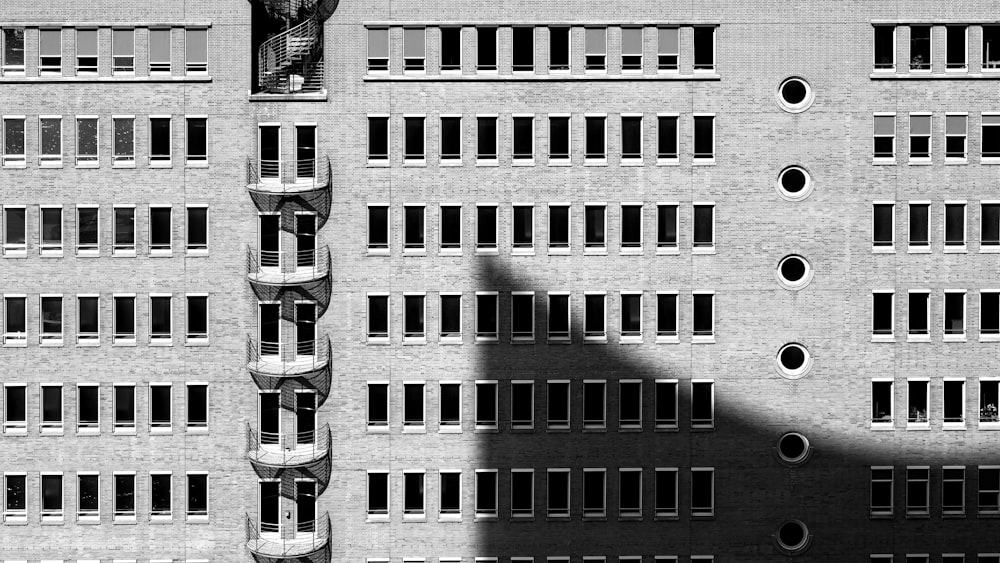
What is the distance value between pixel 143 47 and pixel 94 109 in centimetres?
319

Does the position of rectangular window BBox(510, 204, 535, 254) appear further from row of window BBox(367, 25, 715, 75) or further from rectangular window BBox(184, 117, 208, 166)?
rectangular window BBox(184, 117, 208, 166)

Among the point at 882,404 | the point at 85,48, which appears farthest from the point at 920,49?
the point at 85,48

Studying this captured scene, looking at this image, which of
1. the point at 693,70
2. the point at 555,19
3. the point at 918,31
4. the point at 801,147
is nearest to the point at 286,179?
the point at 555,19

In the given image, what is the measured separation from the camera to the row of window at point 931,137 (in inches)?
1849

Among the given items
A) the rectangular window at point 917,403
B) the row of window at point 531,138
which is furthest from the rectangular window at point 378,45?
the rectangular window at point 917,403

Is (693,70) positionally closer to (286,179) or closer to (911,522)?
(286,179)

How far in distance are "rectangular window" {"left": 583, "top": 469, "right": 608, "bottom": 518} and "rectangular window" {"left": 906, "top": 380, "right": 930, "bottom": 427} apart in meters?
12.8

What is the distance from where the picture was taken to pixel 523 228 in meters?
47.1

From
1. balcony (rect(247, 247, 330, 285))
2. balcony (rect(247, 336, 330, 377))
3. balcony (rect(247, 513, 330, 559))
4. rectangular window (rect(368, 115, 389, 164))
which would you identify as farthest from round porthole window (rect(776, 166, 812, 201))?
balcony (rect(247, 513, 330, 559))

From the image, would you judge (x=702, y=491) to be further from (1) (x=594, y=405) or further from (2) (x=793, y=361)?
(2) (x=793, y=361)

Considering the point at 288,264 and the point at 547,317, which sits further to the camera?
the point at 547,317

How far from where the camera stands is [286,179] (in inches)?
1838

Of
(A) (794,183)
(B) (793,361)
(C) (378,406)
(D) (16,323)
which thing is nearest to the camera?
(D) (16,323)

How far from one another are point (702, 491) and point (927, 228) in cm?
1414
